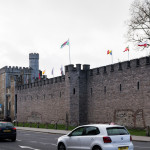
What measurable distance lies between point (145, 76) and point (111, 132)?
2004cm

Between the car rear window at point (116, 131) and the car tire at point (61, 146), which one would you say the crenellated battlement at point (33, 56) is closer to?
the car tire at point (61, 146)

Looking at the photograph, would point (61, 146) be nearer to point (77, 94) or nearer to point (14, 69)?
point (77, 94)

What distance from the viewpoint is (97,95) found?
39.8 meters

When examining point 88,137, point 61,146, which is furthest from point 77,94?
point 88,137

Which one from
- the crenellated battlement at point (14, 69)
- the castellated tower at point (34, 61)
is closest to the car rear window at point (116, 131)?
the crenellated battlement at point (14, 69)

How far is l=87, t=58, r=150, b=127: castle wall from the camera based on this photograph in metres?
32.4

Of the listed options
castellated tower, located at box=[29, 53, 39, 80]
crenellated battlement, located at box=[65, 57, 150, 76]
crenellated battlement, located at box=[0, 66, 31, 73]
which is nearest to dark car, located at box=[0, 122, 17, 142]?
crenellated battlement, located at box=[65, 57, 150, 76]

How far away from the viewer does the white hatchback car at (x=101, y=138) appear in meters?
12.7

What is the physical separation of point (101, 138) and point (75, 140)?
5.23ft

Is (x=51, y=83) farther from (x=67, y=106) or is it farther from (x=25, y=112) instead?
(x=25, y=112)

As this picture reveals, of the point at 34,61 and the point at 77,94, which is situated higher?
the point at 34,61

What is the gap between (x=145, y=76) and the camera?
106 ft

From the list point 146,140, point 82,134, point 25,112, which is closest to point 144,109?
point 146,140

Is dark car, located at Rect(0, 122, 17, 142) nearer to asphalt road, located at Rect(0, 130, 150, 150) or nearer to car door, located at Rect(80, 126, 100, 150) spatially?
asphalt road, located at Rect(0, 130, 150, 150)
